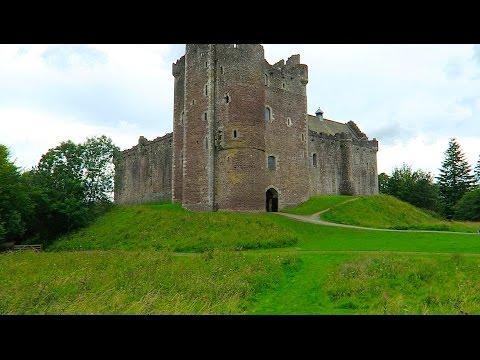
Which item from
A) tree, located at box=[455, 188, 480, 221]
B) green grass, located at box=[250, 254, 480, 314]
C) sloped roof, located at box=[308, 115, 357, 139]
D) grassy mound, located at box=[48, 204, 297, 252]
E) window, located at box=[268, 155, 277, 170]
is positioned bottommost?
green grass, located at box=[250, 254, 480, 314]

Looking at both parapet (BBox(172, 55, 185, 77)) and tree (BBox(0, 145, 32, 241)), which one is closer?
tree (BBox(0, 145, 32, 241))

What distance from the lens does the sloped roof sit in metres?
60.4

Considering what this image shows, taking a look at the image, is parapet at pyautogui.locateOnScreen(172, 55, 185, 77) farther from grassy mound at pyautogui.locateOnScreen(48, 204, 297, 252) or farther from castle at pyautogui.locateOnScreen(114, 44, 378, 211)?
grassy mound at pyautogui.locateOnScreen(48, 204, 297, 252)

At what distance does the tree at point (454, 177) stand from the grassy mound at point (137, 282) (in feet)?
213

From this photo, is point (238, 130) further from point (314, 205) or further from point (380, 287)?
point (380, 287)

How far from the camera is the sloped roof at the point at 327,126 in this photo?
60.4 meters

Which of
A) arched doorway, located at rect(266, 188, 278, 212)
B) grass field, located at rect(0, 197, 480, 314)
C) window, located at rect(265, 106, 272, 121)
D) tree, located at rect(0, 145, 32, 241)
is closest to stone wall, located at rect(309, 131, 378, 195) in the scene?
arched doorway, located at rect(266, 188, 278, 212)

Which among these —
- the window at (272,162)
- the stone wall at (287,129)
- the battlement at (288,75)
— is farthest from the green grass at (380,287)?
the battlement at (288,75)

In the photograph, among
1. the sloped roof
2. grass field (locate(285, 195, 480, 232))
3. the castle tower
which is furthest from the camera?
the sloped roof

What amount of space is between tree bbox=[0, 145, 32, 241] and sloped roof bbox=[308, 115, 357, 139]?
1409 inches

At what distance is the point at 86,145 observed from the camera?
40688 mm

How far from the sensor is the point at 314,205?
142 feet

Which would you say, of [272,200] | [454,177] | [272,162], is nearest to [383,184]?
[454,177]
